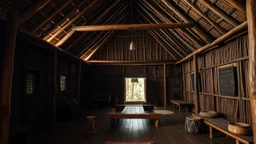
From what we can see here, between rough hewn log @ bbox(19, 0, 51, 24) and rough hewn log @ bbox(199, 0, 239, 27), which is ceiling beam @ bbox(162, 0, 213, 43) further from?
rough hewn log @ bbox(19, 0, 51, 24)

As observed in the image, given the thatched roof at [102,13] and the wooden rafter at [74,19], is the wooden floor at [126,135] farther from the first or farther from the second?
the wooden rafter at [74,19]

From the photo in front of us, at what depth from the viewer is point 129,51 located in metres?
9.85

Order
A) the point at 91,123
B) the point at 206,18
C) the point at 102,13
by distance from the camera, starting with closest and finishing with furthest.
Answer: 1. the point at 206,18
2. the point at 91,123
3. the point at 102,13

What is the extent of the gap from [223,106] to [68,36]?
6005 millimetres

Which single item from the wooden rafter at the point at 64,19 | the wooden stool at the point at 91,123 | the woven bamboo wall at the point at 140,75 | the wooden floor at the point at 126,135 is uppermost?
the wooden rafter at the point at 64,19

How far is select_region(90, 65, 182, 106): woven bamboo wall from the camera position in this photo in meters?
10.0

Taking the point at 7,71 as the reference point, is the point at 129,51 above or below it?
above

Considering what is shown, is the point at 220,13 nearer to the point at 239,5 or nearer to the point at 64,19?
the point at 239,5

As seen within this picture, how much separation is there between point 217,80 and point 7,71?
613cm

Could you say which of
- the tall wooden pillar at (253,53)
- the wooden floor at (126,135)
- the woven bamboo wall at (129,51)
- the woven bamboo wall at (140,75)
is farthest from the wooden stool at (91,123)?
the woven bamboo wall at (129,51)

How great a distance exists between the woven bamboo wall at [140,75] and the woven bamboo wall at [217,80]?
130 inches

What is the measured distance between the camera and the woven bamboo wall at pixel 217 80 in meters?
3.92

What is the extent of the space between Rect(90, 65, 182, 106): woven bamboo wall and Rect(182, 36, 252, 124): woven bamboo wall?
130 inches

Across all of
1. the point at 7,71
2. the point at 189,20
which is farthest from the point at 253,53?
the point at 7,71
